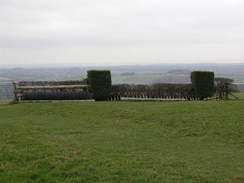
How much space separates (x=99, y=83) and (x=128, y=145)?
1311 centimetres

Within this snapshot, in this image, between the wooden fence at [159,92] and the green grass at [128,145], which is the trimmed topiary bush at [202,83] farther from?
the green grass at [128,145]

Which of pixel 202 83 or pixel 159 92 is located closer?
pixel 202 83

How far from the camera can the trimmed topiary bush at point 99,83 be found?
21.6m

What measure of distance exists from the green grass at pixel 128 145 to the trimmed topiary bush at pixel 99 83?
596cm

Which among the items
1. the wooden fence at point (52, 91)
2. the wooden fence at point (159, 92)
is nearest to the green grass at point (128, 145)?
the wooden fence at point (52, 91)

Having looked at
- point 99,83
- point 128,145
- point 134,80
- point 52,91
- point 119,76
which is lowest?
point 128,145

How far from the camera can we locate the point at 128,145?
8875 mm

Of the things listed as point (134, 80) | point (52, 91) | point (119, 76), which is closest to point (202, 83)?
point (52, 91)

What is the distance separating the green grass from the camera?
611 cm

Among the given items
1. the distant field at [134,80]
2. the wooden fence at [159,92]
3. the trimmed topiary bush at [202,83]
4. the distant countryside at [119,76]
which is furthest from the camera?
the distant field at [134,80]

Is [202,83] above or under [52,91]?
above

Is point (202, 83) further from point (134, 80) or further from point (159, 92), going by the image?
point (134, 80)

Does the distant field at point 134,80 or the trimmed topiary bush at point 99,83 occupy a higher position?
the trimmed topiary bush at point 99,83

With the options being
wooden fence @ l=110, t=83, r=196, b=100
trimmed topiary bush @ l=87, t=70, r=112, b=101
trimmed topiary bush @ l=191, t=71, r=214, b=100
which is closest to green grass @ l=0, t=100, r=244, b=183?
trimmed topiary bush @ l=87, t=70, r=112, b=101
